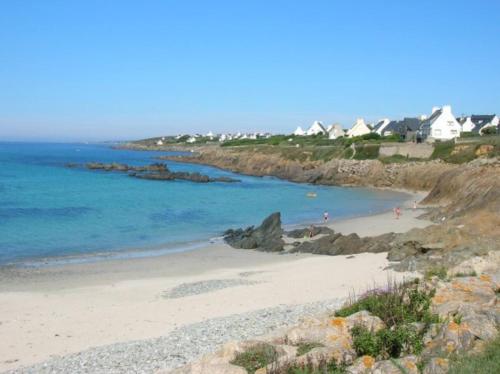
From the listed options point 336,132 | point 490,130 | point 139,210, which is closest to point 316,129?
point 336,132

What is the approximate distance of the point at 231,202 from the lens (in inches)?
1789

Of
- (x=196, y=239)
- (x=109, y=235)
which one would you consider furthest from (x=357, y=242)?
(x=109, y=235)

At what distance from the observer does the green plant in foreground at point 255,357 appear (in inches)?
263

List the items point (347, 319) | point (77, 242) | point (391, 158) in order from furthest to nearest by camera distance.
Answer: point (391, 158)
point (77, 242)
point (347, 319)

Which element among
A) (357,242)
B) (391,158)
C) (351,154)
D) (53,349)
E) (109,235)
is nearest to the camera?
(53,349)

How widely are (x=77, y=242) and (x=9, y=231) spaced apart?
18.0 ft

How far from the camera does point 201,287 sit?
1681cm

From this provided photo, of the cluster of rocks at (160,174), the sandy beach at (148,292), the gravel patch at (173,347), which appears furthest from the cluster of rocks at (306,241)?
the cluster of rocks at (160,174)

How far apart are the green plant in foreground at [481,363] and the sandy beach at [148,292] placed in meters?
7.29

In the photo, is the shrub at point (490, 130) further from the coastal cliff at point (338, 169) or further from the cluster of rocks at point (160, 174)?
the cluster of rocks at point (160, 174)

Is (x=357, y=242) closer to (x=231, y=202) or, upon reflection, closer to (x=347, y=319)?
(x=347, y=319)

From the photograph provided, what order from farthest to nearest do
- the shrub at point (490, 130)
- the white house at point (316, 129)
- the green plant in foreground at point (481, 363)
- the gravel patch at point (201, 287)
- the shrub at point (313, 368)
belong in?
the white house at point (316, 129) < the shrub at point (490, 130) < the gravel patch at point (201, 287) < the shrub at point (313, 368) < the green plant in foreground at point (481, 363)

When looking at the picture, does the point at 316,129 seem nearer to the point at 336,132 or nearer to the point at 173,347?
the point at 336,132

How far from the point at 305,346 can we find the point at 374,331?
3.47ft
